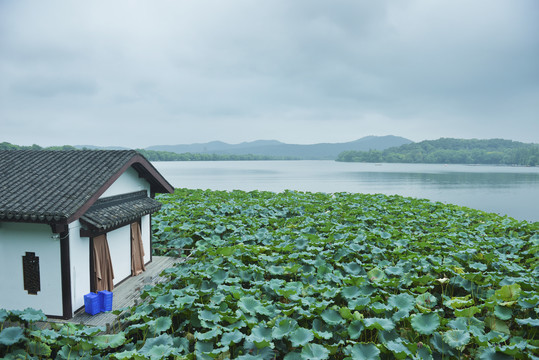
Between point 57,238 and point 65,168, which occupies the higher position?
point 65,168

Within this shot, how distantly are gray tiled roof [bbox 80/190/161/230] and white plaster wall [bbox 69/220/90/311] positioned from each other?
1.15 feet

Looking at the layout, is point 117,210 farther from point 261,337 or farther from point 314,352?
point 314,352

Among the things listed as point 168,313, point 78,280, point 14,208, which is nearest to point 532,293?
point 168,313

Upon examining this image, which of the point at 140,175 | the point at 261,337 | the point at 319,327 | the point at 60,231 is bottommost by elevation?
the point at 319,327

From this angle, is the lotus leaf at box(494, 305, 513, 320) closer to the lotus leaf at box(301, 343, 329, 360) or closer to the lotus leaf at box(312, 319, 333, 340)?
the lotus leaf at box(312, 319, 333, 340)

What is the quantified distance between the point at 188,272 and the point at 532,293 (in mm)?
7141

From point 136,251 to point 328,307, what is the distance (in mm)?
5784

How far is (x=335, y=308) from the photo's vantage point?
6344 mm

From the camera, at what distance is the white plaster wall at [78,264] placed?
7.29 meters

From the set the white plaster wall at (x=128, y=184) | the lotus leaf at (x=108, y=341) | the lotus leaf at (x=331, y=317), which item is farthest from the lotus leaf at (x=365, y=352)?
the white plaster wall at (x=128, y=184)

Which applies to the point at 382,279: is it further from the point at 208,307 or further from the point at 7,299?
the point at 7,299

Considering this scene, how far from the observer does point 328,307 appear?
22.5ft

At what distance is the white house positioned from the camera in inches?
282

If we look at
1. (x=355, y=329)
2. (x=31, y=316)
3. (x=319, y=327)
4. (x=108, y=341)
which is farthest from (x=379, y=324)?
(x=31, y=316)
